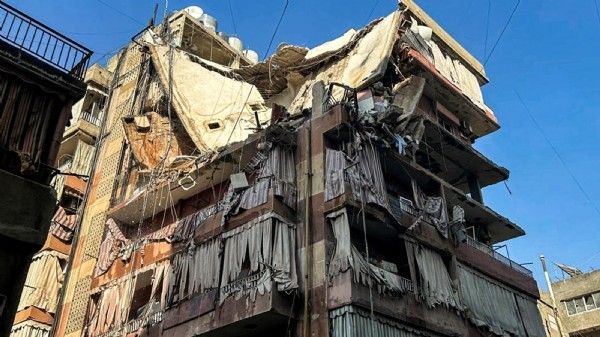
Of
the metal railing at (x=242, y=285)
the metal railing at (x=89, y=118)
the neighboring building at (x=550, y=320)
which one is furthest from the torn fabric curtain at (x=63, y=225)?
the neighboring building at (x=550, y=320)

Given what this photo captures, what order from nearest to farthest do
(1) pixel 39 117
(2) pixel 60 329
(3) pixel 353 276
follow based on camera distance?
(1) pixel 39 117 → (3) pixel 353 276 → (2) pixel 60 329

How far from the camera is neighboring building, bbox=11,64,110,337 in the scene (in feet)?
77.7

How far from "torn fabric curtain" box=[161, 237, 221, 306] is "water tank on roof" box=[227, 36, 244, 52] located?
19.3m

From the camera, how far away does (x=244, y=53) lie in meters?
36.2

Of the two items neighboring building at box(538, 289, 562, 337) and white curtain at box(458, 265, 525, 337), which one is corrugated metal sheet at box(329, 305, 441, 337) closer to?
white curtain at box(458, 265, 525, 337)

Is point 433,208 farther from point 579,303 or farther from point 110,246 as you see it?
point 579,303

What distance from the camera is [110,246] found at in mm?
23344

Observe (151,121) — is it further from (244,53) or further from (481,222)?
(481,222)

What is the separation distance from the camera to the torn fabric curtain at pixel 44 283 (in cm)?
2391

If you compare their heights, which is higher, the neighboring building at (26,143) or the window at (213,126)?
the window at (213,126)

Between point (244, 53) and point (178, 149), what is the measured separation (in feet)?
42.0

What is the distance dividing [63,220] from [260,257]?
14323mm

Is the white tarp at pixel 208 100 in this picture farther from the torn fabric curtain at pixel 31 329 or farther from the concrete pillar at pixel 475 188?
the torn fabric curtain at pixel 31 329

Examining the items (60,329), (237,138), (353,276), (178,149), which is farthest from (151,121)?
(353,276)
